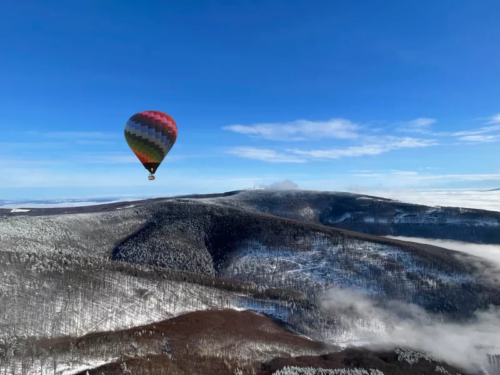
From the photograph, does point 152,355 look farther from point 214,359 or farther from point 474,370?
point 474,370

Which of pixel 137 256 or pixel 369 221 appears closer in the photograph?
pixel 137 256

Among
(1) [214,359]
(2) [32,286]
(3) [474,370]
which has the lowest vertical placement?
(3) [474,370]

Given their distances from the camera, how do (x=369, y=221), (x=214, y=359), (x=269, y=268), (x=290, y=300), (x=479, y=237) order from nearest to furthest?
(x=214, y=359), (x=290, y=300), (x=269, y=268), (x=479, y=237), (x=369, y=221)

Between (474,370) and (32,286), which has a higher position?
(32,286)

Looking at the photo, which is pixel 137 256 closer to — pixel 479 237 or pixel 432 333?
pixel 432 333

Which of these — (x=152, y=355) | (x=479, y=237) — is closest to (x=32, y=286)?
(x=152, y=355)

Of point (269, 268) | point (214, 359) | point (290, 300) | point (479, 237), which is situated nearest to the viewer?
point (214, 359)
